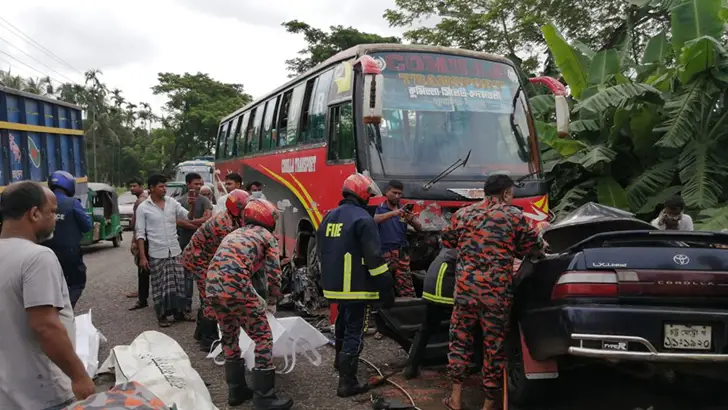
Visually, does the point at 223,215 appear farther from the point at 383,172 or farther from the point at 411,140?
the point at 411,140

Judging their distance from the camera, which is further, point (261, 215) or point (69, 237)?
point (69, 237)

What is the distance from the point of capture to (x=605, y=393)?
4.50 m

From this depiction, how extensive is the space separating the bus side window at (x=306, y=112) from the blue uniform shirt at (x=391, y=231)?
8.20 feet

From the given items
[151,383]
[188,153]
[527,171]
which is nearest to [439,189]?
[527,171]

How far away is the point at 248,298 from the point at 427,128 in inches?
121

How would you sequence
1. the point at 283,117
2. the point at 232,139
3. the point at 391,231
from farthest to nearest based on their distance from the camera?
1. the point at 232,139
2. the point at 283,117
3. the point at 391,231

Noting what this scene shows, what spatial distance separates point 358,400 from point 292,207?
443cm

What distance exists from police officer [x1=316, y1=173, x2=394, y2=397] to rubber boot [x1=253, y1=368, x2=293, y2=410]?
1.95 ft

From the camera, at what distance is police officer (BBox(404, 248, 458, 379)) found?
4.74 metres

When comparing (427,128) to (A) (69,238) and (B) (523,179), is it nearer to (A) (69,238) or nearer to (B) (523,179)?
(B) (523,179)

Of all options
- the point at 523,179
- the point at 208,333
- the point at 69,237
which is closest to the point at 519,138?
the point at 523,179

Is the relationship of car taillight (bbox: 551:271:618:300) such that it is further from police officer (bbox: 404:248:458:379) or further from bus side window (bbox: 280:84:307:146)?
bus side window (bbox: 280:84:307:146)

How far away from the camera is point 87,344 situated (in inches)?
202

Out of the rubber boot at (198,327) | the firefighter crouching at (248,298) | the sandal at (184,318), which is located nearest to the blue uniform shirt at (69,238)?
the rubber boot at (198,327)
